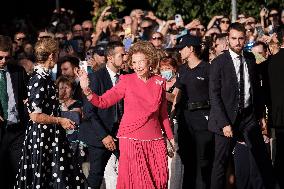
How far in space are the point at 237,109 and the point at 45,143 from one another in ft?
7.92

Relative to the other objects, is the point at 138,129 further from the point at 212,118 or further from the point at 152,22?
the point at 152,22

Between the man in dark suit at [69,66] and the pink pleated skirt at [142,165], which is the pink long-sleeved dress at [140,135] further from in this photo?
the man in dark suit at [69,66]

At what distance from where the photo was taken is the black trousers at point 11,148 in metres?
10.4

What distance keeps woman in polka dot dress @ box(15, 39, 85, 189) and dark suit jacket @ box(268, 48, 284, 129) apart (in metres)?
2.84

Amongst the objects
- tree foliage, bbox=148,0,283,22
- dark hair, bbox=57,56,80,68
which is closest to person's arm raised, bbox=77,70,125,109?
dark hair, bbox=57,56,80,68

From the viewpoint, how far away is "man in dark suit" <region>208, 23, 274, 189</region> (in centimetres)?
1072

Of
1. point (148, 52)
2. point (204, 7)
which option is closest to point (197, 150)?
point (148, 52)

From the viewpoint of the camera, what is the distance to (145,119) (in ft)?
32.0

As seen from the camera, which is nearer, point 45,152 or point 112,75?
point 45,152

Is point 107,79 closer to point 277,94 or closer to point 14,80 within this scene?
point 14,80

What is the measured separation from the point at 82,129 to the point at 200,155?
1626 mm

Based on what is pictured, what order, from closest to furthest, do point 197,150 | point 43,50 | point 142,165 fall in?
point 43,50 < point 142,165 < point 197,150

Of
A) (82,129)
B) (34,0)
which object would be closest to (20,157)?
(82,129)

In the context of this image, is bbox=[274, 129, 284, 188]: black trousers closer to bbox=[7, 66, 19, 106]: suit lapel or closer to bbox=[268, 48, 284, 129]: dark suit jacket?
bbox=[268, 48, 284, 129]: dark suit jacket
